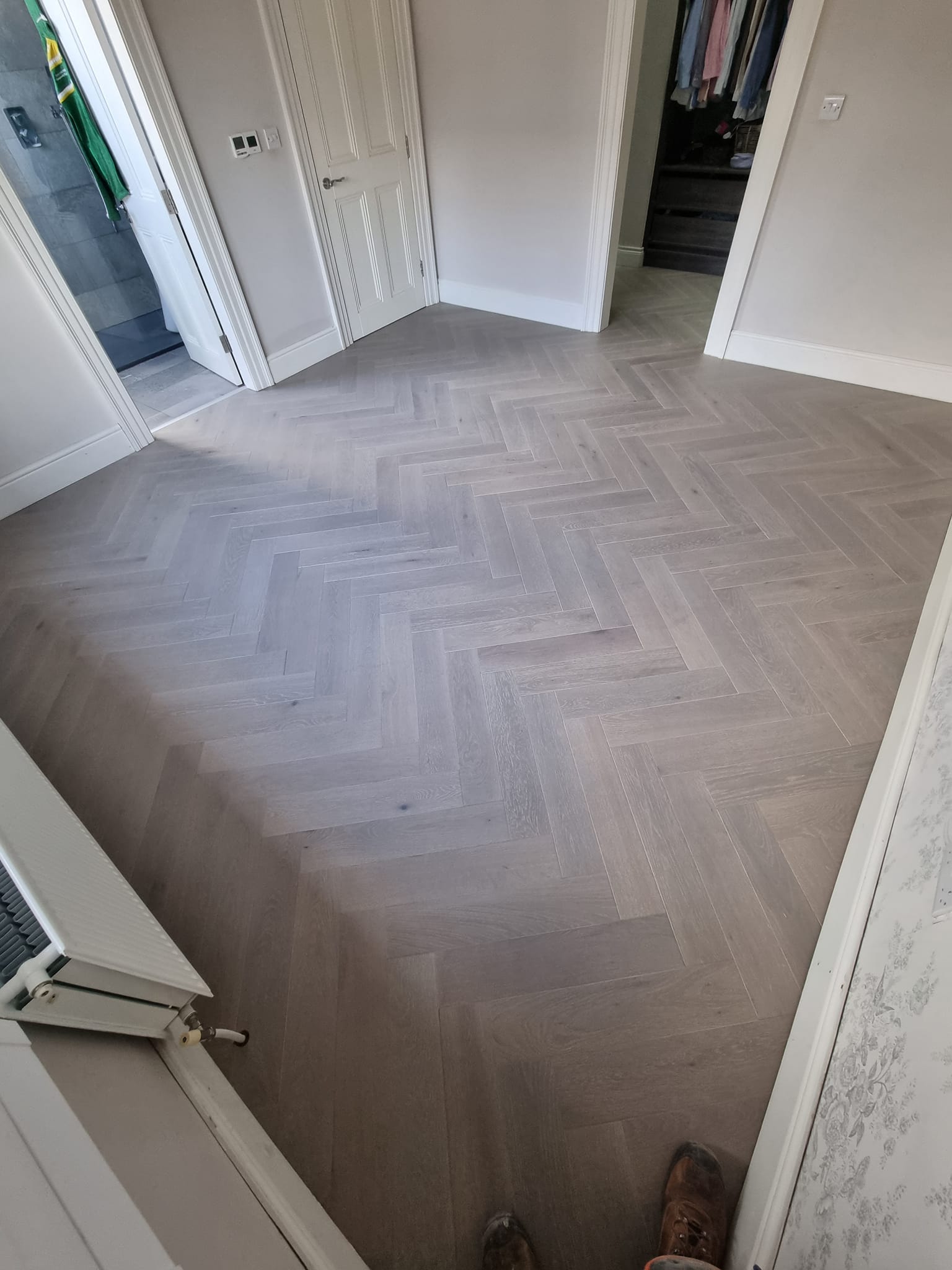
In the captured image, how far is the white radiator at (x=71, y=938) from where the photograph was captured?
77 cm

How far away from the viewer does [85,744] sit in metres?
1.85

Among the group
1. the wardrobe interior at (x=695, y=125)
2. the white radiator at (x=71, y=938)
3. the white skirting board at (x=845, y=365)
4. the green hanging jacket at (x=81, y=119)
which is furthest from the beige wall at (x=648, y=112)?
the white radiator at (x=71, y=938)

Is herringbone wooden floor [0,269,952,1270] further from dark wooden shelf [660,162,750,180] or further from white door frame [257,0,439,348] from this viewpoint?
dark wooden shelf [660,162,750,180]

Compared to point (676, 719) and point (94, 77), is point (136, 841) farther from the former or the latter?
point (94, 77)

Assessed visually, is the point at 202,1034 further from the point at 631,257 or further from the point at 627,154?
the point at 631,257

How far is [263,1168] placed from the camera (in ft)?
3.20

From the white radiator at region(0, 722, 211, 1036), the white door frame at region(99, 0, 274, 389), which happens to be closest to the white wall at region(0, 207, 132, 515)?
the white door frame at region(99, 0, 274, 389)

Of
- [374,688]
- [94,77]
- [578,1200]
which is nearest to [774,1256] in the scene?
[578,1200]

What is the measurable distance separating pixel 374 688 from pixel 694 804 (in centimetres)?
105

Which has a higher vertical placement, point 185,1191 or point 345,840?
point 185,1191

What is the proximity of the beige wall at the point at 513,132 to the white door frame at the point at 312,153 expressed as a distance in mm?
73

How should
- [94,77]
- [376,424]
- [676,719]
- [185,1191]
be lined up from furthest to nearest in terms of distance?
[376,424]
[94,77]
[676,719]
[185,1191]

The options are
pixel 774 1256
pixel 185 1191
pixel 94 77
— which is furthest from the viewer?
pixel 94 77

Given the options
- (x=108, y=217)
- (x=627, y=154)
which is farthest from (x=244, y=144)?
(x=627, y=154)
